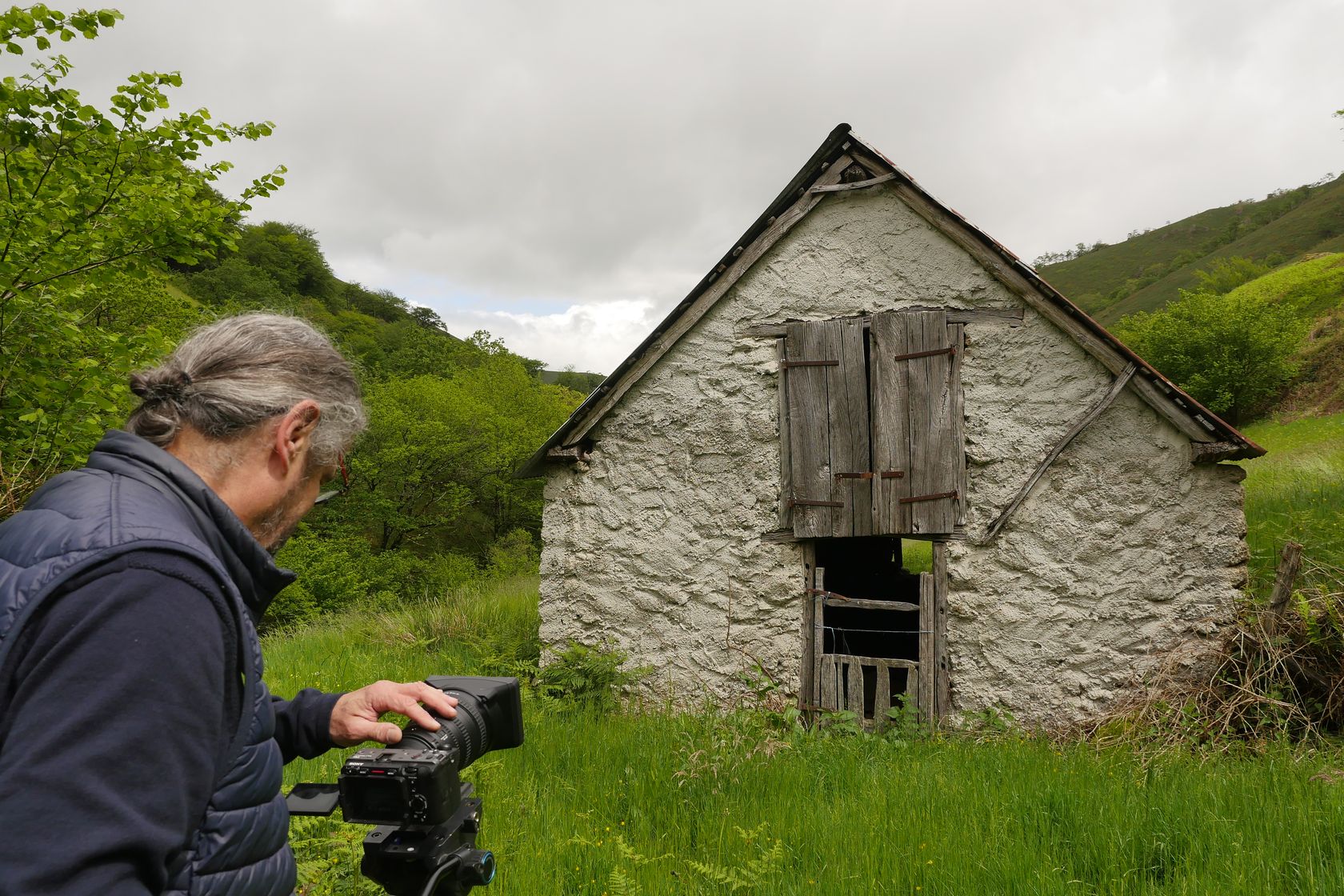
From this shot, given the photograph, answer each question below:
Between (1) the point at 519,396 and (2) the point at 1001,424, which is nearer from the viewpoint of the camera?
(2) the point at 1001,424

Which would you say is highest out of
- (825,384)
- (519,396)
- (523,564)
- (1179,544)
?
(519,396)

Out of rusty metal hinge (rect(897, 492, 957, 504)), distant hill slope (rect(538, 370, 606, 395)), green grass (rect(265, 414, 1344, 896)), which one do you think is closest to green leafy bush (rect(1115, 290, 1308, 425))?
rusty metal hinge (rect(897, 492, 957, 504))

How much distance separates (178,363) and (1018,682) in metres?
5.90

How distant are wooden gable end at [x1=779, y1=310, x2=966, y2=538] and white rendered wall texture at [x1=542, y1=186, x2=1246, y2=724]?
141 mm

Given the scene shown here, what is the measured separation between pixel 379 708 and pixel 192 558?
806 millimetres

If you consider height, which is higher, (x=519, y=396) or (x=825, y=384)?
(x=519, y=396)

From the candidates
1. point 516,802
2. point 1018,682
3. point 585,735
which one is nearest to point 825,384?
point 1018,682

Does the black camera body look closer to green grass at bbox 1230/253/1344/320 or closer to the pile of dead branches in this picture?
the pile of dead branches

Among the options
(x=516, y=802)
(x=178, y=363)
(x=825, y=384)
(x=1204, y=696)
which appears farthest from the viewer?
(x=825, y=384)

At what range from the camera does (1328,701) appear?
16.3 feet

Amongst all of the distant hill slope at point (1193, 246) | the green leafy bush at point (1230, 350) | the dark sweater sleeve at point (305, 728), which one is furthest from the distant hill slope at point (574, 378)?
the dark sweater sleeve at point (305, 728)

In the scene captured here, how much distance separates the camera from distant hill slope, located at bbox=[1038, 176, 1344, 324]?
49.1 meters

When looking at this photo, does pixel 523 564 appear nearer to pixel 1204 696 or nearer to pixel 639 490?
pixel 639 490

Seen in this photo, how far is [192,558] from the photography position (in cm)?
108
